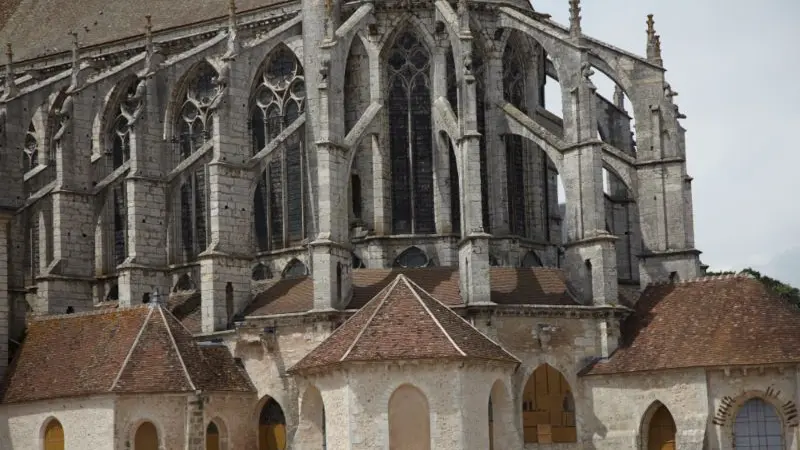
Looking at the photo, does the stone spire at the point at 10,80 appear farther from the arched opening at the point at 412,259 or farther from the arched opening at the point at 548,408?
the arched opening at the point at 548,408

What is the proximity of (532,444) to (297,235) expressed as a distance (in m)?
9.10

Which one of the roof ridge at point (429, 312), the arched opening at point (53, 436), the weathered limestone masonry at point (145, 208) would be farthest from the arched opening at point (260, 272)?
the arched opening at point (53, 436)

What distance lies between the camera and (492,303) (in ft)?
125

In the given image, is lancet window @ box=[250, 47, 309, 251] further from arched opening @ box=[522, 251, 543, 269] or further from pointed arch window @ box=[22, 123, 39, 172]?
pointed arch window @ box=[22, 123, 39, 172]

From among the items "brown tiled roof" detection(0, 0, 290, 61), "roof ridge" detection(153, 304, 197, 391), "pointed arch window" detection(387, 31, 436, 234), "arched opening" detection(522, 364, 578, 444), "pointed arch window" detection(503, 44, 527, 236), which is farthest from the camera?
"brown tiled roof" detection(0, 0, 290, 61)

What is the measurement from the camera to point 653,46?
43.7 meters

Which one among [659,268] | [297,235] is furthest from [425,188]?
[659,268]

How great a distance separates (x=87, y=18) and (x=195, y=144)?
7.98m

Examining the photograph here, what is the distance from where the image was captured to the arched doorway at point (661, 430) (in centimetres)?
3812

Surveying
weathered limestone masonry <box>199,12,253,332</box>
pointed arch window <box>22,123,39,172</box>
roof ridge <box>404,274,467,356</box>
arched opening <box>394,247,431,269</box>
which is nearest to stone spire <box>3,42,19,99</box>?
pointed arch window <box>22,123,39,172</box>

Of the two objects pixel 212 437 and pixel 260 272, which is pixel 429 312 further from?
pixel 260 272

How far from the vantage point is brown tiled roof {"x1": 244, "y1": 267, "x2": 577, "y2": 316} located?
3928 centimetres

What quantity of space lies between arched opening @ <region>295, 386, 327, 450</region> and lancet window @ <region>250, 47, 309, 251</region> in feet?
27.1

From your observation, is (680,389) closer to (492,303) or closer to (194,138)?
(492,303)
